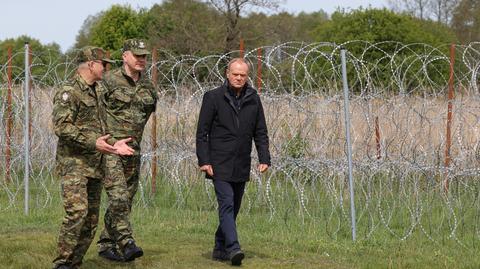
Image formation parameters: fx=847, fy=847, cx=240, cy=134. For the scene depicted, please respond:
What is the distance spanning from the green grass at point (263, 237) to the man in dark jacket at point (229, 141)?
41 centimetres

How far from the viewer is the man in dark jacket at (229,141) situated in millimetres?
6414

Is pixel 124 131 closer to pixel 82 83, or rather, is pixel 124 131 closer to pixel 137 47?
pixel 137 47

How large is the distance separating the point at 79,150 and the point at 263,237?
2.47m

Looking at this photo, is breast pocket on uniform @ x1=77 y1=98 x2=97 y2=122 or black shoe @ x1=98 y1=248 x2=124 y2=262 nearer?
breast pocket on uniform @ x1=77 y1=98 x2=97 y2=122

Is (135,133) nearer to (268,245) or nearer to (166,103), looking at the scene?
(268,245)

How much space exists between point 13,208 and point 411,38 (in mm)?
15031

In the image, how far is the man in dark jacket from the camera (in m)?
6.41

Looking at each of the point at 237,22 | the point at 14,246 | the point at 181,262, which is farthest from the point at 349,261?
the point at 237,22

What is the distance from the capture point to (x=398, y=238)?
25.8ft

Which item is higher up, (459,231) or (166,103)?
(166,103)

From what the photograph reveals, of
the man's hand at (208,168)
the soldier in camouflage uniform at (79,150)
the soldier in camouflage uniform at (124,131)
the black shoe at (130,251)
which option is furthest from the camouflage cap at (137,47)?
the black shoe at (130,251)

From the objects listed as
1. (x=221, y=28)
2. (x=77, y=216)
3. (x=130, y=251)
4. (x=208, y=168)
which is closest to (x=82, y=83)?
(x=77, y=216)

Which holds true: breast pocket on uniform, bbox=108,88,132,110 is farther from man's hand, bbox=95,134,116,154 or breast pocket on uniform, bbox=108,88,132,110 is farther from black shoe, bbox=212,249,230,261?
black shoe, bbox=212,249,230,261

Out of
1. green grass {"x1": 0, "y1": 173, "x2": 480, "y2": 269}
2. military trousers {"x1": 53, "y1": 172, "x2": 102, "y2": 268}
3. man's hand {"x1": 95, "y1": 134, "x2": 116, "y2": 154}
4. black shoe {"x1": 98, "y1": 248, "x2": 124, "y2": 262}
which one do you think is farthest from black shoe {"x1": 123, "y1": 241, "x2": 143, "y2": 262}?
man's hand {"x1": 95, "y1": 134, "x2": 116, "y2": 154}
